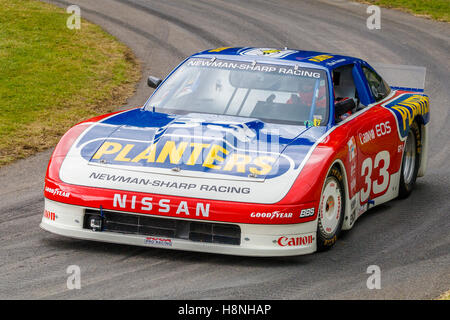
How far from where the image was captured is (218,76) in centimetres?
809

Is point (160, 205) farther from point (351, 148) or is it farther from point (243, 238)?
point (351, 148)

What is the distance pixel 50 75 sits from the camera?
598 inches

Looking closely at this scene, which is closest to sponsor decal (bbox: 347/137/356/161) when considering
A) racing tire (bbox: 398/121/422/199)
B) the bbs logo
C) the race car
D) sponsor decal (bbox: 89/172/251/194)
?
the race car

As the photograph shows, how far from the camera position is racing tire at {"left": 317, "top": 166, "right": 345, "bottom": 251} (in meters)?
6.84

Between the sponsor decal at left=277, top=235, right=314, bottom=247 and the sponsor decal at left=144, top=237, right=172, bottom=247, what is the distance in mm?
827

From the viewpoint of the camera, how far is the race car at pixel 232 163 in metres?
6.46

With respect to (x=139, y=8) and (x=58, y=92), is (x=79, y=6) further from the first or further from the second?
(x=58, y=92)

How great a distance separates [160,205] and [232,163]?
658mm

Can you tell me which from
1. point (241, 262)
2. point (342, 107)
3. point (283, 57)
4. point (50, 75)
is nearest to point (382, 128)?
point (342, 107)

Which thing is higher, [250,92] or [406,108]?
[250,92]

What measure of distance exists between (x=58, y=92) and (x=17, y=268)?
808 cm
